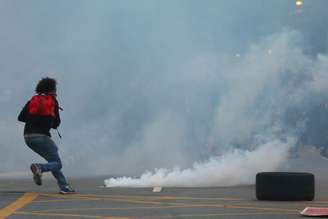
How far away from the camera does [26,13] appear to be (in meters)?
19.7

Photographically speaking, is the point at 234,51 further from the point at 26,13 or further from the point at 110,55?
the point at 26,13

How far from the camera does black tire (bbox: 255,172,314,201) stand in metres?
8.95

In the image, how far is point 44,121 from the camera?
384 inches

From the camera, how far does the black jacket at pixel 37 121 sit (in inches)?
384

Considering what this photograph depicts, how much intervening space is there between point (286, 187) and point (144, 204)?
Answer: 5.00 feet

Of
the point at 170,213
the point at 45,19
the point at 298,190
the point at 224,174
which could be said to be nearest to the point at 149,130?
the point at 45,19

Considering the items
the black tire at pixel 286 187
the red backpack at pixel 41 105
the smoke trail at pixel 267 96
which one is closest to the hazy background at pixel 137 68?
the smoke trail at pixel 267 96

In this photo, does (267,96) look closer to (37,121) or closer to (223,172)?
(223,172)

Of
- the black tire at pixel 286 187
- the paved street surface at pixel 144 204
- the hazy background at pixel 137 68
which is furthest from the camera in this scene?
the hazy background at pixel 137 68

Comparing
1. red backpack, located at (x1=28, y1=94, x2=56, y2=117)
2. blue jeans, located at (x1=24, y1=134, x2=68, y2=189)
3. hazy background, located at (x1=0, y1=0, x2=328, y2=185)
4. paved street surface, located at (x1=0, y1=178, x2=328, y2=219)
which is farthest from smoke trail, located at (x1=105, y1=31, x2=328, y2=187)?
red backpack, located at (x1=28, y1=94, x2=56, y2=117)

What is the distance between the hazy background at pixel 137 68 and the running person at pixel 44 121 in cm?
728

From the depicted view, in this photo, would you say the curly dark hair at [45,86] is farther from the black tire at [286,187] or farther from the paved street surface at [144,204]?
the black tire at [286,187]

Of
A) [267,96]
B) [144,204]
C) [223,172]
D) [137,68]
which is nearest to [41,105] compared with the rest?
[144,204]

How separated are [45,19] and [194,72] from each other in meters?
3.66
